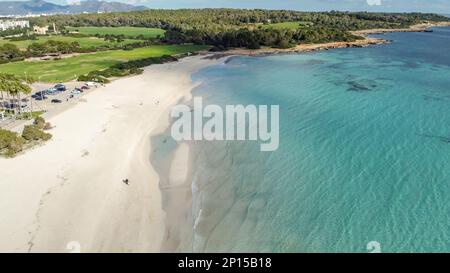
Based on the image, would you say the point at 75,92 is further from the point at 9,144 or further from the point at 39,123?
the point at 9,144

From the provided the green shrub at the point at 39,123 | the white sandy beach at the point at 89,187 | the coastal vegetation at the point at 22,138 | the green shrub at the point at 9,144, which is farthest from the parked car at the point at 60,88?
the green shrub at the point at 9,144

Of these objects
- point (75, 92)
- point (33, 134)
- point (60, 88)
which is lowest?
point (33, 134)

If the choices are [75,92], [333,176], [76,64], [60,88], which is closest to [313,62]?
[76,64]

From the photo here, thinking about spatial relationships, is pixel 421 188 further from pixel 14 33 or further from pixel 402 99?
pixel 14 33

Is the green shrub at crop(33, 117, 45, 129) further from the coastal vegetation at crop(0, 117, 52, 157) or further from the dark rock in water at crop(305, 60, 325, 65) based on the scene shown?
the dark rock in water at crop(305, 60, 325, 65)

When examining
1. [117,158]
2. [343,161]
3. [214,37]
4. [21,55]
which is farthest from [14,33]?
[343,161]

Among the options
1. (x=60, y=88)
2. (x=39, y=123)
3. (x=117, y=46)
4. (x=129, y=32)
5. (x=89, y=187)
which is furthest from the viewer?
(x=129, y=32)

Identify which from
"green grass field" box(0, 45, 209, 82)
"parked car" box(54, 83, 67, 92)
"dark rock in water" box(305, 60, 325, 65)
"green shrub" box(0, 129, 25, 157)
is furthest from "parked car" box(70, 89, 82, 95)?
"dark rock in water" box(305, 60, 325, 65)
